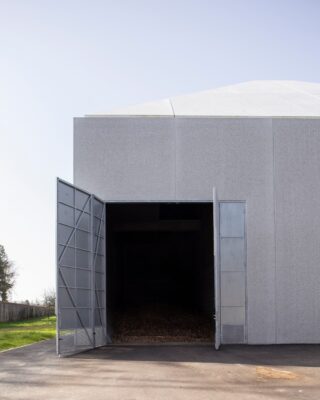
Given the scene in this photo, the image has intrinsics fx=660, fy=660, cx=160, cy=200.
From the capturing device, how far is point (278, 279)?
67.5ft

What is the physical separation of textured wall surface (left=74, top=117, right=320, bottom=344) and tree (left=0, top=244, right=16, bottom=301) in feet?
Answer: 154

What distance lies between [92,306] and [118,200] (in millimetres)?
3518

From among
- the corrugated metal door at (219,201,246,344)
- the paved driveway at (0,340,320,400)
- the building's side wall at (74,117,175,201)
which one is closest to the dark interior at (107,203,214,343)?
the corrugated metal door at (219,201,246,344)

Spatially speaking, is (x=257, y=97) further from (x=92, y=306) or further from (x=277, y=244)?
(x=92, y=306)

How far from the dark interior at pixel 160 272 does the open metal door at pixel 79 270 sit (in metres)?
2.68

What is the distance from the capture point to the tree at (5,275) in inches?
2557

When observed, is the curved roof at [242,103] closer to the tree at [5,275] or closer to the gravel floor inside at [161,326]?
the gravel floor inside at [161,326]

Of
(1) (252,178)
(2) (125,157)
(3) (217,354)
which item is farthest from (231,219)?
(3) (217,354)

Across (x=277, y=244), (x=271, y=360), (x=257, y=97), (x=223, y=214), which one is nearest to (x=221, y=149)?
(x=223, y=214)

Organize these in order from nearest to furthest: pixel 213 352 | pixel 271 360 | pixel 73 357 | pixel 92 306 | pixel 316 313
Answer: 1. pixel 271 360
2. pixel 73 357
3. pixel 213 352
4. pixel 92 306
5. pixel 316 313

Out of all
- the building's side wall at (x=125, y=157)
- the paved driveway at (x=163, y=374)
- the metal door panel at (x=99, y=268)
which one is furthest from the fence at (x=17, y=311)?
the paved driveway at (x=163, y=374)

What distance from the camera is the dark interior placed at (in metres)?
24.5

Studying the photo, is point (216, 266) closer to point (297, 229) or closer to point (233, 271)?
point (233, 271)

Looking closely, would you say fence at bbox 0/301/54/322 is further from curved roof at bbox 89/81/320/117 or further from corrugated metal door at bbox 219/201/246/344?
corrugated metal door at bbox 219/201/246/344
